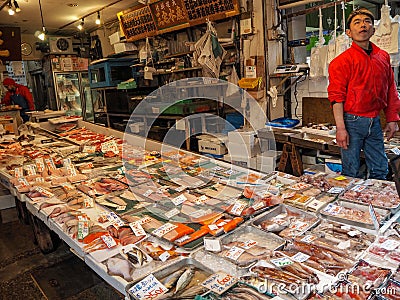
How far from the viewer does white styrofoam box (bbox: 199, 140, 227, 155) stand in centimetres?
509

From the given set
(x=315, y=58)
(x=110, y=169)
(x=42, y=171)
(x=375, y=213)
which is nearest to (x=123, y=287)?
(x=375, y=213)

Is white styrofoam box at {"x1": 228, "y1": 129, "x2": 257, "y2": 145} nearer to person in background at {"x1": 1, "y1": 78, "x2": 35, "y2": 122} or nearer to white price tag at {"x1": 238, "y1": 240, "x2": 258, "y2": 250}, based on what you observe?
white price tag at {"x1": 238, "y1": 240, "x2": 258, "y2": 250}

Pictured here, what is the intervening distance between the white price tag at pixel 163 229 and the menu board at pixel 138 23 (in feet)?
17.7

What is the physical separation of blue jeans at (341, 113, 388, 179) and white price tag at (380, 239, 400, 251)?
164 cm

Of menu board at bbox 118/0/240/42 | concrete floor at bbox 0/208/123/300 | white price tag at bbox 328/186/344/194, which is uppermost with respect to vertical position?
menu board at bbox 118/0/240/42

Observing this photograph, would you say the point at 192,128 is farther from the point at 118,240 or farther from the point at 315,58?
the point at 118,240

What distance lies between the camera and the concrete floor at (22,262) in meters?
2.69

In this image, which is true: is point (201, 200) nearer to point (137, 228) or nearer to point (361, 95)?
point (137, 228)

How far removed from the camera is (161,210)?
2.25 m


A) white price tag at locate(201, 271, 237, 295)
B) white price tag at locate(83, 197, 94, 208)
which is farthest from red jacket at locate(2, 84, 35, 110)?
white price tag at locate(201, 271, 237, 295)

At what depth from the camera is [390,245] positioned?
5.12ft

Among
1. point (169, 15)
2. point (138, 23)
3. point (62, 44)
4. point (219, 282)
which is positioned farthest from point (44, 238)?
point (62, 44)

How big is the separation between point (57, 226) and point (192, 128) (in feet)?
12.3

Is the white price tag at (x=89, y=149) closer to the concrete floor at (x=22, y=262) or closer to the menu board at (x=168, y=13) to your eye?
the concrete floor at (x=22, y=262)
